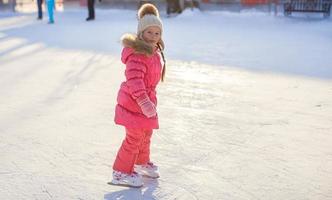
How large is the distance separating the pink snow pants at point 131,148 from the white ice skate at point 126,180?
0.03m

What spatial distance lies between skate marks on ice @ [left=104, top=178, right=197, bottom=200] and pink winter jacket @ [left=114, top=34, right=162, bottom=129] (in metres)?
0.44

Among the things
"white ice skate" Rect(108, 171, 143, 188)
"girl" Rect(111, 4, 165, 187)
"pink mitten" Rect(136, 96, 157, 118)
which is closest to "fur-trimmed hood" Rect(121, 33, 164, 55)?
"girl" Rect(111, 4, 165, 187)

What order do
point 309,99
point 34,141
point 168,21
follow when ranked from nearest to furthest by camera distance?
1. point 34,141
2. point 309,99
3. point 168,21

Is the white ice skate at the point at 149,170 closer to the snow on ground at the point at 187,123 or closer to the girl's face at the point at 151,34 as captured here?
the snow on ground at the point at 187,123

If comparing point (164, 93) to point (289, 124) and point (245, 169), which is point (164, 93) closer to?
point (289, 124)

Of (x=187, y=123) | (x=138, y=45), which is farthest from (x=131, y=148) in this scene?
(x=187, y=123)

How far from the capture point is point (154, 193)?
314 centimetres

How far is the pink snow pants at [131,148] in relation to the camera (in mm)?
3111

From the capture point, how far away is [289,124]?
463 cm

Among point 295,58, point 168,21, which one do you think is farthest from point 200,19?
point 295,58

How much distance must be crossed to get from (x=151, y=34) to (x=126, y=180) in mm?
992

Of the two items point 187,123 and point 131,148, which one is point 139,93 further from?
point 187,123

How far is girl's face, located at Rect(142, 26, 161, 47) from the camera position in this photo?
2970 millimetres

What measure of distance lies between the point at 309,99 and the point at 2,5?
21.3m
